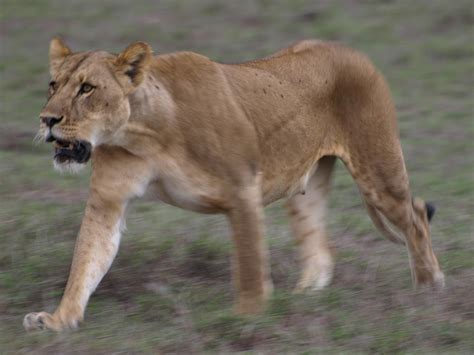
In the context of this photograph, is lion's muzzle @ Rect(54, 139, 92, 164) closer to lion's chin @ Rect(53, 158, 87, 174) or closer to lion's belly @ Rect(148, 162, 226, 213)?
lion's chin @ Rect(53, 158, 87, 174)

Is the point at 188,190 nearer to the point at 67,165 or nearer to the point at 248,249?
the point at 248,249

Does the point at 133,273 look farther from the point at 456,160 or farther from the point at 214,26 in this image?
the point at 214,26

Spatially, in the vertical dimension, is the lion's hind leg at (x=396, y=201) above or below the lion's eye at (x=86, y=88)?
below

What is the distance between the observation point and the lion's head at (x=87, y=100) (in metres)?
4.62

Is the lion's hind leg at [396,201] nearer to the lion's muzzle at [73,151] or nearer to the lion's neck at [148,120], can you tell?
the lion's neck at [148,120]

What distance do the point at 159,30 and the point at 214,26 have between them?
0.55 m

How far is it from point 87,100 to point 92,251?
0.68 metres

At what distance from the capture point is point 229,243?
6266 mm

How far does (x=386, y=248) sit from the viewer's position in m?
6.59

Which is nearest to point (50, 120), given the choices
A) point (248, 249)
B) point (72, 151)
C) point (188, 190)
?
point (72, 151)

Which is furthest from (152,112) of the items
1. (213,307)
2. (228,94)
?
(213,307)

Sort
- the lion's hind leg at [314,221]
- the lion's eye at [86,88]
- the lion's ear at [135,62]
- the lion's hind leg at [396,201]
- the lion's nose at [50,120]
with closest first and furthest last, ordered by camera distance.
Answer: the lion's nose at [50,120]
the lion's eye at [86,88]
the lion's ear at [135,62]
the lion's hind leg at [396,201]
the lion's hind leg at [314,221]

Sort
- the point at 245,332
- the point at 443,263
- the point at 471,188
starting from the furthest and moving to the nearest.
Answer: the point at 471,188
the point at 443,263
the point at 245,332

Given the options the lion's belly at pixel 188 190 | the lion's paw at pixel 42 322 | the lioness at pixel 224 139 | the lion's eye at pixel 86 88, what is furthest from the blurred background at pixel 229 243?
the lion's eye at pixel 86 88
